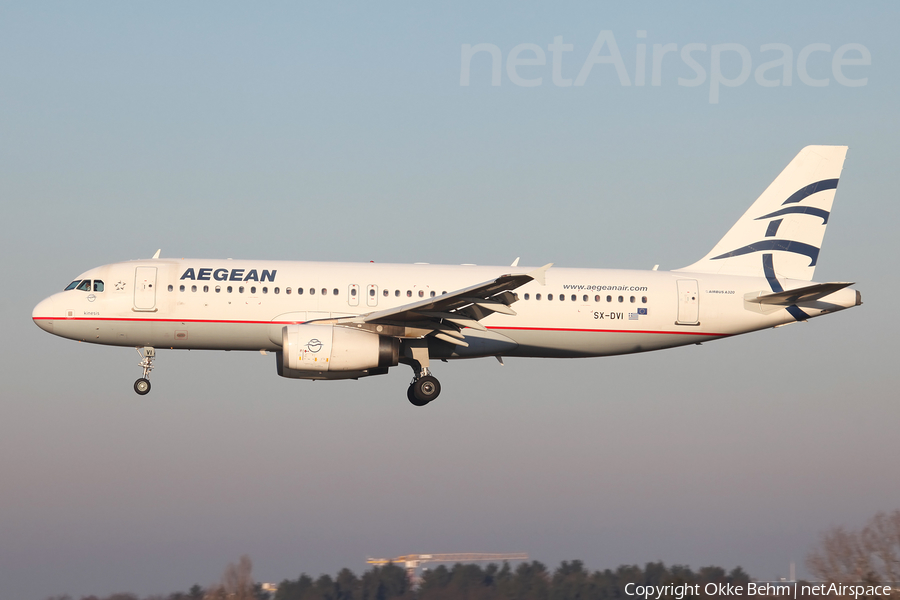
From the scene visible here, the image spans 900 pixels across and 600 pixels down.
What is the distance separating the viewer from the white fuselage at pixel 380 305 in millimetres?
29172

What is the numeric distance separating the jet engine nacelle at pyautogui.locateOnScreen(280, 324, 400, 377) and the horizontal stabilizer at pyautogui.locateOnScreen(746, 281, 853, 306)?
41.2 feet

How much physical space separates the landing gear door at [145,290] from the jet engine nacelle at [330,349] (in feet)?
13.9

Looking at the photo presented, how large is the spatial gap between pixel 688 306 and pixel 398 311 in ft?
32.9

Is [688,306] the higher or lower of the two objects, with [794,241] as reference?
lower

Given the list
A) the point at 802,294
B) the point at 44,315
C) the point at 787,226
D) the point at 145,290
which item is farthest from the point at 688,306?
the point at 44,315

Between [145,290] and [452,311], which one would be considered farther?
[145,290]

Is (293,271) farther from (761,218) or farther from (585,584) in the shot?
(585,584)

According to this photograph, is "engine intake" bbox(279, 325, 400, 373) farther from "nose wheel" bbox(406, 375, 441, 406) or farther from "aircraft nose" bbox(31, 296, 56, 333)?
"aircraft nose" bbox(31, 296, 56, 333)

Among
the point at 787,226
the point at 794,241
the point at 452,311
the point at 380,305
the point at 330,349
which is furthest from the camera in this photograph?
the point at 787,226

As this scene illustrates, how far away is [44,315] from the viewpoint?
2953 cm

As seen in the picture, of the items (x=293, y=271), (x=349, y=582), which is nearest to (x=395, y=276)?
(x=293, y=271)

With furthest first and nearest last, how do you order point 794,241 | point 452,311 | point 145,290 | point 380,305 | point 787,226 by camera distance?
1. point 787,226
2. point 794,241
3. point 380,305
4. point 145,290
5. point 452,311

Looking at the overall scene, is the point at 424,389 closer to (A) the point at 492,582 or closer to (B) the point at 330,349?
(B) the point at 330,349

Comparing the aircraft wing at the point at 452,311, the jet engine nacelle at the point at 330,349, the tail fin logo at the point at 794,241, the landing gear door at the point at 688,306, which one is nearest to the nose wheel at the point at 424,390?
the aircraft wing at the point at 452,311
